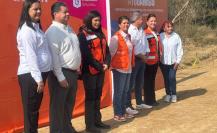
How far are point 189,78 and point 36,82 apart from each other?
8468mm

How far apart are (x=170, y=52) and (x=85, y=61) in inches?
121

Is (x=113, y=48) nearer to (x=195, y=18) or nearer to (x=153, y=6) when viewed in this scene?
(x=153, y=6)

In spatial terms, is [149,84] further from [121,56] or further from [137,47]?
[121,56]

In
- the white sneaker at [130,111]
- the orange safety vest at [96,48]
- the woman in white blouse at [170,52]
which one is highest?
the orange safety vest at [96,48]

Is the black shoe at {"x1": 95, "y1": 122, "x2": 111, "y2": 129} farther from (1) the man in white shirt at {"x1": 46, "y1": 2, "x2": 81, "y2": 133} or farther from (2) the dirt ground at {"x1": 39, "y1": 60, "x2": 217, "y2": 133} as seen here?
(1) the man in white shirt at {"x1": 46, "y1": 2, "x2": 81, "y2": 133}

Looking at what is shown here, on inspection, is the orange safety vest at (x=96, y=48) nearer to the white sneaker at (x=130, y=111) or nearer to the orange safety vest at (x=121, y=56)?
the orange safety vest at (x=121, y=56)

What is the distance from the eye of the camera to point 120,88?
8.13m

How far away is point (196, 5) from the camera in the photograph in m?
35.2

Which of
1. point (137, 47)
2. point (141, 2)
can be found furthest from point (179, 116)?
point (141, 2)

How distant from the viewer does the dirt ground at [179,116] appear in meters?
7.73

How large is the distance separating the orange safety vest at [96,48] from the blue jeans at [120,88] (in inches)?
30.4

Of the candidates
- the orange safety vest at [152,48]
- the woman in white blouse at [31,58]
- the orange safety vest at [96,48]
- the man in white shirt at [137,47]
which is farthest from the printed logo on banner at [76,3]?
the woman in white blouse at [31,58]

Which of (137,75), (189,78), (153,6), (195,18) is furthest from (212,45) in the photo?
(137,75)

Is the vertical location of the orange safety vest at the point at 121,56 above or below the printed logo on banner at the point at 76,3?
below
